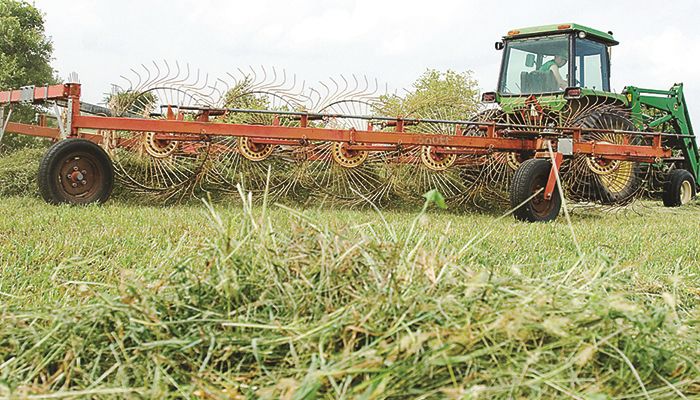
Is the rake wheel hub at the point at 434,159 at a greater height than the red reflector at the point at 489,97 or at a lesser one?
lesser

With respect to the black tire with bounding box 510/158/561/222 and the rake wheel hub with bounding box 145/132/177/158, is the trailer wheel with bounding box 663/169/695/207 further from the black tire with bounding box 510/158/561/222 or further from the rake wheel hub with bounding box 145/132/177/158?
the rake wheel hub with bounding box 145/132/177/158

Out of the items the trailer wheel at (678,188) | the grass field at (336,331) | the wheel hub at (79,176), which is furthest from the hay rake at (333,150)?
the grass field at (336,331)

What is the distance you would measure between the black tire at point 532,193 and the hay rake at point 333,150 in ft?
0.03

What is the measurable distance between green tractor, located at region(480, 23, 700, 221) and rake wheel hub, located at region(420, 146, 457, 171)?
2.06 feet

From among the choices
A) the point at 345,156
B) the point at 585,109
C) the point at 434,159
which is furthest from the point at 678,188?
the point at 345,156

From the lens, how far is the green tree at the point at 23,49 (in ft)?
55.3

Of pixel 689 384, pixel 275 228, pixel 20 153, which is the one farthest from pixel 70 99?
pixel 689 384

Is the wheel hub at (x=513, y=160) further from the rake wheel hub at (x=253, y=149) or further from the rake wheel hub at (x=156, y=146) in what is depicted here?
the rake wheel hub at (x=156, y=146)

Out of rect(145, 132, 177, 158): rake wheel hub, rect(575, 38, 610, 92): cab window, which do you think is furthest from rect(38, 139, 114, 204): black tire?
rect(575, 38, 610, 92): cab window

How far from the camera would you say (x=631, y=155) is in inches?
294

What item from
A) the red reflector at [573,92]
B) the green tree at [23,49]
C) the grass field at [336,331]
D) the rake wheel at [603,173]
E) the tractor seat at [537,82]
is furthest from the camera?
the green tree at [23,49]

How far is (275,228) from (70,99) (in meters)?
4.90

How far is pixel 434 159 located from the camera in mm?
7125

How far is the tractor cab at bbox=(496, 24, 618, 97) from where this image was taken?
347 inches
